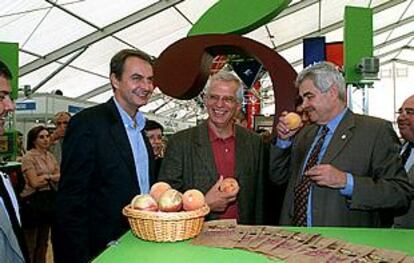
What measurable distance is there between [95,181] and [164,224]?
2.46ft

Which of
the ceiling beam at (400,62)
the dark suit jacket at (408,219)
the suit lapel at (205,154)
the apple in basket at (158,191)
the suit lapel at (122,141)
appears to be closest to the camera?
the apple in basket at (158,191)

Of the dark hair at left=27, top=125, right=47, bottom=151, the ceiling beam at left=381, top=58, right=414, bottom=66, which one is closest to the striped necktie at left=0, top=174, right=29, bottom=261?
the dark hair at left=27, top=125, right=47, bottom=151

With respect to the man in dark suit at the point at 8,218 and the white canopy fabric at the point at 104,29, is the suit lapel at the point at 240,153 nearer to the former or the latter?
the man in dark suit at the point at 8,218

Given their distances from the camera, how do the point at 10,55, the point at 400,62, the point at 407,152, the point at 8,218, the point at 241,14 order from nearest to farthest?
1. the point at 8,218
2. the point at 241,14
3. the point at 407,152
4. the point at 10,55
5. the point at 400,62

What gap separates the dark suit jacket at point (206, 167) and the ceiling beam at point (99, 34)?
8.69 meters

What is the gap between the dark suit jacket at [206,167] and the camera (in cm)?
256

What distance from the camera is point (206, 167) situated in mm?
2578

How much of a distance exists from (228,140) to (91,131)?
73 centimetres

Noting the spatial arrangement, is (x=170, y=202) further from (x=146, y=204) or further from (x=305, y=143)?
(x=305, y=143)

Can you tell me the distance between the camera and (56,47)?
11.4 meters

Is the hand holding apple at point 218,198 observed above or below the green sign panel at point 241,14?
below

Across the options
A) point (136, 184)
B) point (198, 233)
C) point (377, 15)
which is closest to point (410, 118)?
point (136, 184)

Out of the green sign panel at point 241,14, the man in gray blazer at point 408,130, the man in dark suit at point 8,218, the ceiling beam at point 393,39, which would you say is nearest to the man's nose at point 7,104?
the man in dark suit at point 8,218

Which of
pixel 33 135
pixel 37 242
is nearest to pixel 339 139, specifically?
pixel 37 242
